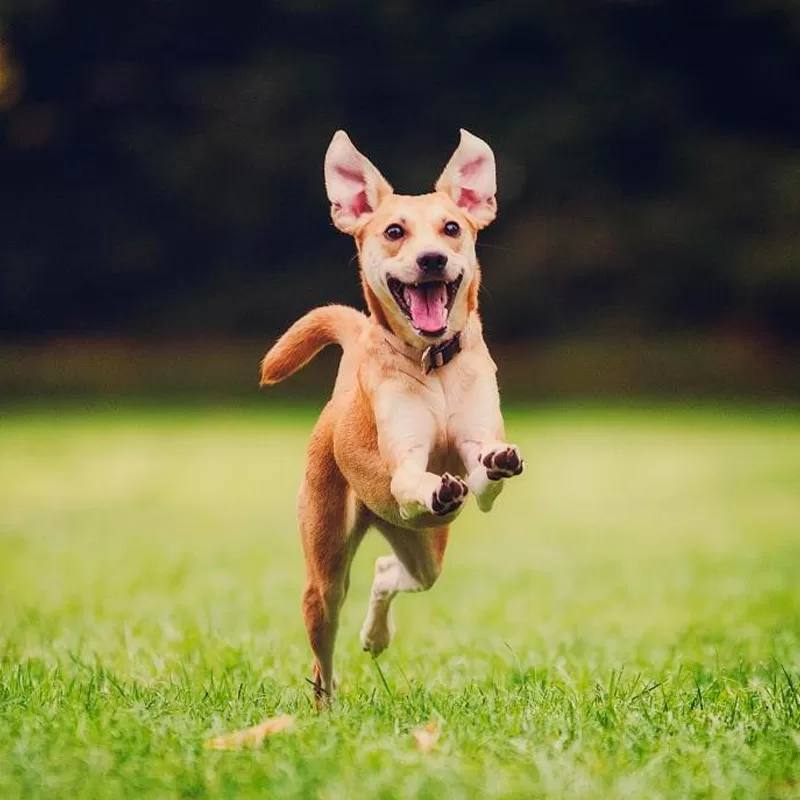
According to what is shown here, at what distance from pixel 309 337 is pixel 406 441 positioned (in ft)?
2.86

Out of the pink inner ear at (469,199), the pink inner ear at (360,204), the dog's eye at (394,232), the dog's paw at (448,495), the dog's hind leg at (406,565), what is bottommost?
the dog's hind leg at (406,565)

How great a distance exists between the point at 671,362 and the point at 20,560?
18738 millimetres

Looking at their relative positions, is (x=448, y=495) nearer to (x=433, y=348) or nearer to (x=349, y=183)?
(x=433, y=348)

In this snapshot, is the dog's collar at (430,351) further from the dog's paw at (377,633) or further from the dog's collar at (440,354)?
the dog's paw at (377,633)

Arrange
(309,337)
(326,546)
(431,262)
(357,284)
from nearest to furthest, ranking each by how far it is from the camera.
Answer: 1. (431,262)
2. (326,546)
3. (309,337)
4. (357,284)

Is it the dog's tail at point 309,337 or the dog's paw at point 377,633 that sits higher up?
the dog's tail at point 309,337

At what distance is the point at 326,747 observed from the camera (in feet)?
11.2

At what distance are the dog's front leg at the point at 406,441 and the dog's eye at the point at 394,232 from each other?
0.42 m

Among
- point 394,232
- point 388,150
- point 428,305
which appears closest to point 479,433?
point 428,305

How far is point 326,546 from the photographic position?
4328 mm

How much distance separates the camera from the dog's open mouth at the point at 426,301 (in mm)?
3836

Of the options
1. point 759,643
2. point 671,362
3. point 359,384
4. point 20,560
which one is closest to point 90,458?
point 20,560

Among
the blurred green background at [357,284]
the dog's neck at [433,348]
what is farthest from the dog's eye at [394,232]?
the blurred green background at [357,284]

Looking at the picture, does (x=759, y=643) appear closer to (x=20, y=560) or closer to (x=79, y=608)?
(x=79, y=608)
